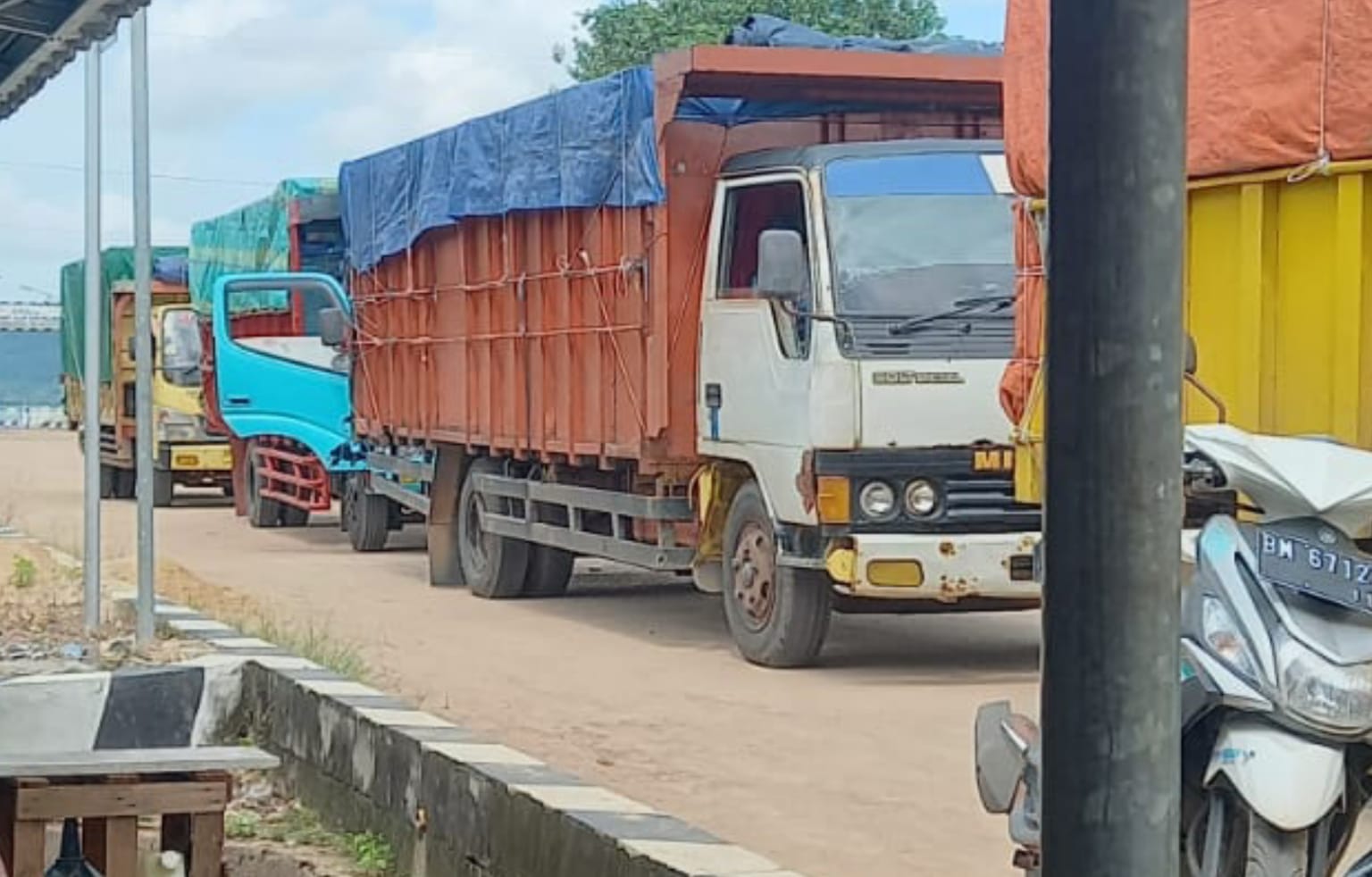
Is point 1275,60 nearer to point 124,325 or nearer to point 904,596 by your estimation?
point 904,596

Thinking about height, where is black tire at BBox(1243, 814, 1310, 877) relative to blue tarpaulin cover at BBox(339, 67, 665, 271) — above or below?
below

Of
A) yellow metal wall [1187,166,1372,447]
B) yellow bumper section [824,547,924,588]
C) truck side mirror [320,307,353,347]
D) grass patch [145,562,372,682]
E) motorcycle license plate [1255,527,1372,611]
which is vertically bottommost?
grass patch [145,562,372,682]

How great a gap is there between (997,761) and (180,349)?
21.9 m

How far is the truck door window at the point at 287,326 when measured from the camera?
20672mm

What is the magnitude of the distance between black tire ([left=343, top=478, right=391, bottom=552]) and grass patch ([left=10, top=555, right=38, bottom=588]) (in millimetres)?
4252

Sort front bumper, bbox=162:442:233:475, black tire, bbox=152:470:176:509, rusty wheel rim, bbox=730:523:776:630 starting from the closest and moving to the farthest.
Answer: rusty wheel rim, bbox=730:523:776:630 < front bumper, bbox=162:442:233:475 < black tire, bbox=152:470:176:509

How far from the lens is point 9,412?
6712 cm

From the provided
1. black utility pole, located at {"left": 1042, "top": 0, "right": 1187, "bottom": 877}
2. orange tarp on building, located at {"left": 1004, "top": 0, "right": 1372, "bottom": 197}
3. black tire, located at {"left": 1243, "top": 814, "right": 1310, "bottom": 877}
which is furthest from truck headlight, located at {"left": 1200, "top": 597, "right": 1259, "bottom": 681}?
black utility pole, located at {"left": 1042, "top": 0, "right": 1187, "bottom": 877}

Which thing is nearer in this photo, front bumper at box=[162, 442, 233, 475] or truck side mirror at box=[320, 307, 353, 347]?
truck side mirror at box=[320, 307, 353, 347]

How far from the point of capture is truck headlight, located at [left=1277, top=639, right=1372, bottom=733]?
4.46m

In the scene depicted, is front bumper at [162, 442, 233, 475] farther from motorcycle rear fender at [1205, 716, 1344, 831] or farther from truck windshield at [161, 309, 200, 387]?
motorcycle rear fender at [1205, 716, 1344, 831]

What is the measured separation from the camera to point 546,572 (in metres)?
15.4

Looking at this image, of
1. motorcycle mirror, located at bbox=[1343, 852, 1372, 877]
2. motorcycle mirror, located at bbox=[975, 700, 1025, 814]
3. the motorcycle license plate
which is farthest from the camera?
motorcycle mirror, located at bbox=[975, 700, 1025, 814]

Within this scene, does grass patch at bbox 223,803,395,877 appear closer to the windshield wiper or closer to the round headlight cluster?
the round headlight cluster
